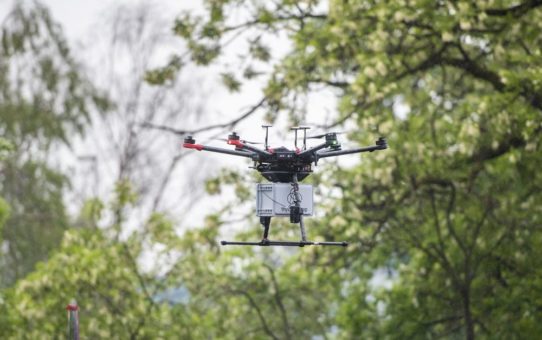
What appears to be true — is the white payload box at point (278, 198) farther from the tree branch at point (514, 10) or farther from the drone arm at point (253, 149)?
the tree branch at point (514, 10)

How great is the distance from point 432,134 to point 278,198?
11.0 metres

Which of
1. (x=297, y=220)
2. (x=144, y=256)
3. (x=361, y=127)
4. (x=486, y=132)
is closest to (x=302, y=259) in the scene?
(x=361, y=127)

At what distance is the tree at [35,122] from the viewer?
122 feet

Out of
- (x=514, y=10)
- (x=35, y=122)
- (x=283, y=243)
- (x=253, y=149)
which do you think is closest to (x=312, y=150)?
(x=253, y=149)

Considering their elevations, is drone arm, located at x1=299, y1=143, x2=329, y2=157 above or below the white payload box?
above

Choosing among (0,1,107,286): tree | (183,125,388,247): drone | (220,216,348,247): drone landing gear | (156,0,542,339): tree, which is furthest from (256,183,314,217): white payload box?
(0,1,107,286): tree

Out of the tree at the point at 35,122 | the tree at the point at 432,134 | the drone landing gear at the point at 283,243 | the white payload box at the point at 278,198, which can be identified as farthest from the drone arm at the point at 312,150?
the tree at the point at 35,122

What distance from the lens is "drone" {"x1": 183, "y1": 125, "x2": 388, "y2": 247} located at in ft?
34.7

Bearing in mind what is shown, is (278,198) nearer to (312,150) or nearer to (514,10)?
(312,150)

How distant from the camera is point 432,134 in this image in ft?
69.8

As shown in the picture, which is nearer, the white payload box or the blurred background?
the white payload box

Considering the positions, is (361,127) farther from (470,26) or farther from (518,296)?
(518,296)

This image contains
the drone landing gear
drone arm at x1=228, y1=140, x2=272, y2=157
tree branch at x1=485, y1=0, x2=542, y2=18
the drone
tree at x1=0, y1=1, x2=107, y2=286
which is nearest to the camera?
the drone landing gear

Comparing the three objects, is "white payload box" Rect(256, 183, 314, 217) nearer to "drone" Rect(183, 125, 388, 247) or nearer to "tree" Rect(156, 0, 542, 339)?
"drone" Rect(183, 125, 388, 247)
